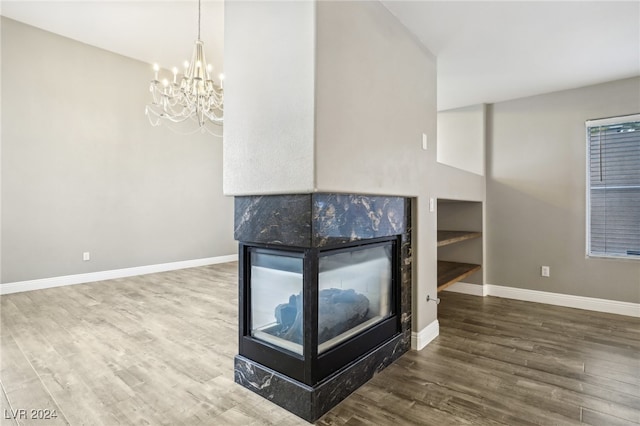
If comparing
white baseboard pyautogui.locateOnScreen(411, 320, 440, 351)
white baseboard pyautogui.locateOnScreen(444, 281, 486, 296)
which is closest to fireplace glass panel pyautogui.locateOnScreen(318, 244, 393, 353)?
white baseboard pyautogui.locateOnScreen(411, 320, 440, 351)

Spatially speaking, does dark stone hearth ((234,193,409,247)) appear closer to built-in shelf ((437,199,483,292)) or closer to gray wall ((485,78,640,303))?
built-in shelf ((437,199,483,292))

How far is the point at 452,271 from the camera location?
3945 mm

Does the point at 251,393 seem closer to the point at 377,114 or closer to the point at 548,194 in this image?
the point at 377,114

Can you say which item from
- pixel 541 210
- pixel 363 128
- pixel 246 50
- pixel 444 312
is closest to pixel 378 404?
pixel 363 128

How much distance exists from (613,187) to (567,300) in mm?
1397

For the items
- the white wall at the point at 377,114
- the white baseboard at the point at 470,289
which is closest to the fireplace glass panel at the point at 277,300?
the white wall at the point at 377,114

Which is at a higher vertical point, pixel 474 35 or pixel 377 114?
pixel 474 35

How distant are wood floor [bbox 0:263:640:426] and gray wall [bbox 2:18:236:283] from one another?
3.79ft

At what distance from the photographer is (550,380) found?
2.15 metres

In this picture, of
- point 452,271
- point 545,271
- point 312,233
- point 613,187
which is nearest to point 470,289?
point 452,271

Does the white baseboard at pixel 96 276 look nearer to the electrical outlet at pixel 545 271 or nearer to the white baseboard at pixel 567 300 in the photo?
the white baseboard at pixel 567 300

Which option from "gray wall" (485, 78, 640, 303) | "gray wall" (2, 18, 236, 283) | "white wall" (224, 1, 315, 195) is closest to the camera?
"white wall" (224, 1, 315, 195)

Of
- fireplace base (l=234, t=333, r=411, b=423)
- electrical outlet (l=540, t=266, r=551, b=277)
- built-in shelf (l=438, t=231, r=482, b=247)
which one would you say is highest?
built-in shelf (l=438, t=231, r=482, b=247)

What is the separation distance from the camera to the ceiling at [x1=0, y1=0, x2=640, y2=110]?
7.84 ft
